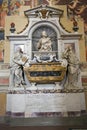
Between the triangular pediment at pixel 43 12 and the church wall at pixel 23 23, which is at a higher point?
the triangular pediment at pixel 43 12

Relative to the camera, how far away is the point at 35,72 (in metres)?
9.84

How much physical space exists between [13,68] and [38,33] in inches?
77.4

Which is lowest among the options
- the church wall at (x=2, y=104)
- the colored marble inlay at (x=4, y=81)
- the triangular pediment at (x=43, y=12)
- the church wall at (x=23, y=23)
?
the church wall at (x=2, y=104)

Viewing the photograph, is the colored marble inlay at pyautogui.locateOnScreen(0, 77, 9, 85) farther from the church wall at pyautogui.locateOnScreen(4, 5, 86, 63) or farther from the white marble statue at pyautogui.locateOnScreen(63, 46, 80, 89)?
the white marble statue at pyautogui.locateOnScreen(63, 46, 80, 89)

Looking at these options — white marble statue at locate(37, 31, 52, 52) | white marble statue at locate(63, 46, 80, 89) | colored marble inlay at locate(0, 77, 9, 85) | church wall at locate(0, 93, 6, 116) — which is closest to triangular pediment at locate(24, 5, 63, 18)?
white marble statue at locate(37, 31, 52, 52)

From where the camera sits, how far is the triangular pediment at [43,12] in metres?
10.7

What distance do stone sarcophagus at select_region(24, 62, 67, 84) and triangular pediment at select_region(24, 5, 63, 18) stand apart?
232 centimetres

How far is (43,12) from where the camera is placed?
10711 mm

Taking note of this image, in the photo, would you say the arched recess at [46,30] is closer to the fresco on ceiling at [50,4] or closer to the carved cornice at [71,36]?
the carved cornice at [71,36]

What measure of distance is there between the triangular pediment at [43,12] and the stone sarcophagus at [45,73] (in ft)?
7.63

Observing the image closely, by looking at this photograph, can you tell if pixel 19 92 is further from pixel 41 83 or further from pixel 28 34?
pixel 28 34

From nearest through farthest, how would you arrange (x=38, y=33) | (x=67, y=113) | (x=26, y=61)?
(x=67, y=113), (x=26, y=61), (x=38, y=33)

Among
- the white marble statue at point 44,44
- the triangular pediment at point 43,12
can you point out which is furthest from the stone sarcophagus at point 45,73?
the triangular pediment at point 43,12

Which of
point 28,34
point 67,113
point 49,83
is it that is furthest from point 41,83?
point 28,34
